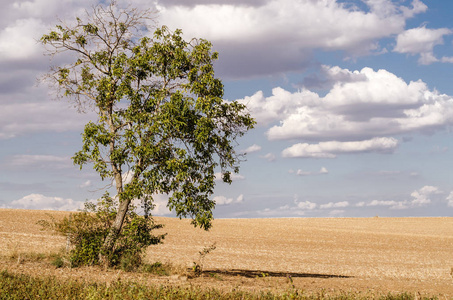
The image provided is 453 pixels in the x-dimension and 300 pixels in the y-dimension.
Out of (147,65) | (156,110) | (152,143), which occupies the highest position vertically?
(147,65)

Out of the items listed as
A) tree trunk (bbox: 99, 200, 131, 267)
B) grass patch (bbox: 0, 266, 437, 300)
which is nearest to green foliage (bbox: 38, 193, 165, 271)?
tree trunk (bbox: 99, 200, 131, 267)

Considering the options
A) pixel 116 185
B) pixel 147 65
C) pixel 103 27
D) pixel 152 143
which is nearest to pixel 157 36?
pixel 147 65

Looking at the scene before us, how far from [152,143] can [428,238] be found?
53143 millimetres

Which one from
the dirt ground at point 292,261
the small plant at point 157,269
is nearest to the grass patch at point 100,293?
the dirt ground at point 292,261

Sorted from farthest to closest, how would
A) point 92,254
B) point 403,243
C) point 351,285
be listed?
point 403,243 → point 92,254 → point 351,285

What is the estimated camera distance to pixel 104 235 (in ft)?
69.7

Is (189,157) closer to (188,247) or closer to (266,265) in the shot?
(266,265)

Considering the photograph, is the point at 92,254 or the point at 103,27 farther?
the point at 103,27

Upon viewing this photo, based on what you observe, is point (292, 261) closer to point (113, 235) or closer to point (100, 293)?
point (113, 235)

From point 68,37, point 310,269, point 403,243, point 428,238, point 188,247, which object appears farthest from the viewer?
point 428,238

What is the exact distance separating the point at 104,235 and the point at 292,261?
1586cm

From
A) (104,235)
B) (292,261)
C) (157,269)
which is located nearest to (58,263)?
(104,235)

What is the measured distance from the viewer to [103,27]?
2303 cm

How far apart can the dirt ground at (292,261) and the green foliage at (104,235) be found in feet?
2.97
